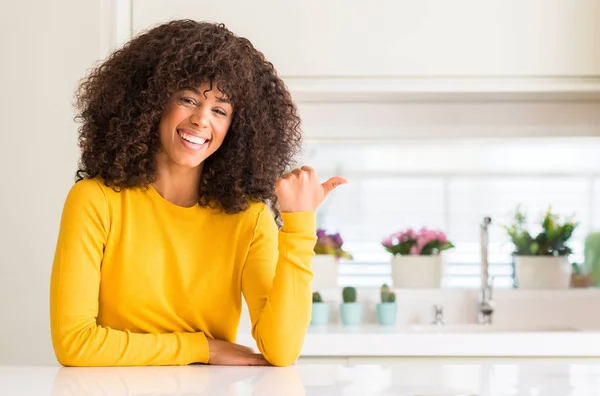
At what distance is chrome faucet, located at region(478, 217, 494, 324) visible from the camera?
3.08m

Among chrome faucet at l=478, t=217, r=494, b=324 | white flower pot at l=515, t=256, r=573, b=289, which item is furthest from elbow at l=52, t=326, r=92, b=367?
white flower pot at l=515, t=256, r=573, b=289

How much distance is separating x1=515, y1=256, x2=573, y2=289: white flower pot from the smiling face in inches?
73.2

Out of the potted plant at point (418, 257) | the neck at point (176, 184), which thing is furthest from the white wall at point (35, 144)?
the potted plant at point (418, 257)

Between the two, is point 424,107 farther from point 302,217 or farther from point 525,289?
point 302,217

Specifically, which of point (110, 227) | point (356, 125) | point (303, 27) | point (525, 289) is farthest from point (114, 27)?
point (525, 289)

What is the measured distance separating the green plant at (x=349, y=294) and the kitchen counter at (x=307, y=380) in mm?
1576

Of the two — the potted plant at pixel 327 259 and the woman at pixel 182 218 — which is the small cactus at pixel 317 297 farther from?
the woman at pixel 182 218

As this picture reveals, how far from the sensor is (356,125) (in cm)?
315

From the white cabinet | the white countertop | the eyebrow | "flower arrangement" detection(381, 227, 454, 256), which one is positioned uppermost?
the white cabinet

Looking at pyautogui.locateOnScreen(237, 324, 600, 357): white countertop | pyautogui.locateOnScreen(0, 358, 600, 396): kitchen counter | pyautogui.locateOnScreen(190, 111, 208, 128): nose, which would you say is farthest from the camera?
pyautogui.locateOnScreen(237, 324, 600, 357): white countertop

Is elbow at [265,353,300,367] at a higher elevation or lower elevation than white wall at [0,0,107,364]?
lower

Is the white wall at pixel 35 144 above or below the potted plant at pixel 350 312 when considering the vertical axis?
A: above

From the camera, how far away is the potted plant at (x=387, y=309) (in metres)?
3.03

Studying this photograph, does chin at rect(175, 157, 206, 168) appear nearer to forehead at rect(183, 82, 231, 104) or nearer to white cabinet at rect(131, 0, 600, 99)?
forehead at rect(183, 82, 231, 104)
